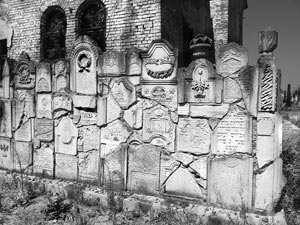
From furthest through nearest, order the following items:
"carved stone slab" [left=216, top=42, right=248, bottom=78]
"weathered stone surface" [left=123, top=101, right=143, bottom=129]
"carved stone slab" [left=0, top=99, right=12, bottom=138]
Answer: "carved stone slab" [left=0, top=99, right=12, bottom=138] → "weathered stone surface" [left=123, top=101, right=143, bottom=129] → "carved stone slab" [left=216, top=42, right=248, bottom=78]

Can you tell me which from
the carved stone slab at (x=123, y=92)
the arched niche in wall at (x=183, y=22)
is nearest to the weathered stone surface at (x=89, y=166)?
the carved stone slab at (x=123, y=92)

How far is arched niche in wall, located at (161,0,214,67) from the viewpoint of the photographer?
722 cm

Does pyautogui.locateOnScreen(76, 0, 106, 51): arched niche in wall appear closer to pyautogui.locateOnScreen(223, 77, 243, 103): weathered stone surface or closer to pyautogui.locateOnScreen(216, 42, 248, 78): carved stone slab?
pyautogui.locateOnScreen(216, 42, 248, 78): carved stone slab

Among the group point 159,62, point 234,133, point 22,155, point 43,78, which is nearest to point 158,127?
point 159,62

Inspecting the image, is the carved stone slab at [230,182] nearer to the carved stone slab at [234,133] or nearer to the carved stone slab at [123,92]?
the carved stone slab at [234,133]

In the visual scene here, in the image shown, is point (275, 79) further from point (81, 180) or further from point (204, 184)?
point (81, 180)

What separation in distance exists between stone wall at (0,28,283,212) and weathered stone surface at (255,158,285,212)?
11 mm

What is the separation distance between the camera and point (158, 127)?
3.57 metres

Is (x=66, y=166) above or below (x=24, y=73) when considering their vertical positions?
below

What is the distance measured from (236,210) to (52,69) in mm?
3389

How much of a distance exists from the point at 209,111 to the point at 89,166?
1.97 meters

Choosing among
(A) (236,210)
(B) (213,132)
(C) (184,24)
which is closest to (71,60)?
(B) (213,132)

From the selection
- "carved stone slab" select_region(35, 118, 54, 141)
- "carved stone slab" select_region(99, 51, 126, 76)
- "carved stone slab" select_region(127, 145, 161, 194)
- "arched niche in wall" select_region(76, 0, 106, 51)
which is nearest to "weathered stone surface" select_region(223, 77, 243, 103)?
"carved stone slab" select_region(127, 145, 161, 194)

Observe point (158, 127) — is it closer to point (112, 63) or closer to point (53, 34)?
point (112, 63)
